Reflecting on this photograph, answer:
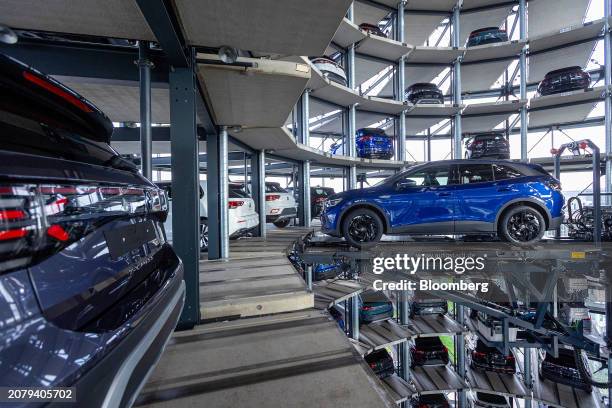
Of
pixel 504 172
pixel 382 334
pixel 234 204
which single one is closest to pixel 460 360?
pixel 382 334

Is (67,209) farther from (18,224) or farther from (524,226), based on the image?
(524,226)

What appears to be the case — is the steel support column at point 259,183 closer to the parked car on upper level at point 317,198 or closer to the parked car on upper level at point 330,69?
the parked car on upper level at point 330,69

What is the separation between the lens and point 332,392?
1197 millimetres

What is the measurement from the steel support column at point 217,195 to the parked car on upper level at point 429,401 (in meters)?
5.92

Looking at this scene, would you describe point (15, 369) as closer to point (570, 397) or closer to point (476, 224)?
point (476, 224)

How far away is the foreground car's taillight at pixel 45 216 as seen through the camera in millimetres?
506

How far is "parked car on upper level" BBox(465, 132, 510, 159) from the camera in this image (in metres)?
5.80

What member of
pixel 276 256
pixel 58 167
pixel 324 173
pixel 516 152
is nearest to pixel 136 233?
pixel 58 167

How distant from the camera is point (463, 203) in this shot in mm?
3643

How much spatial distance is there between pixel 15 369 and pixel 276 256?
10.3ft

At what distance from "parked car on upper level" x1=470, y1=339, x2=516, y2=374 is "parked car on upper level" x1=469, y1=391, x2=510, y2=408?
0.57 m

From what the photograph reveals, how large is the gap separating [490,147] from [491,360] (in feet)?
17.0

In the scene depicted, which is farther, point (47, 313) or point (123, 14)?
point (123, 14)

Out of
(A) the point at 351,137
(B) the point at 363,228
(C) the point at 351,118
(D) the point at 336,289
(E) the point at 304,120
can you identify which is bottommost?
(D) the point at 336,289
